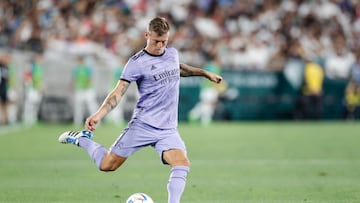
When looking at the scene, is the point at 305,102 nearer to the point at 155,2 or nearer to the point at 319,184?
the point at 155,2

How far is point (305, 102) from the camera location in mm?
29078

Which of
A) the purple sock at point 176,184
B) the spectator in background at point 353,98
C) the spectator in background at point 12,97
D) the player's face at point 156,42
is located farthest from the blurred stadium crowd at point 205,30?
the purple sock at point 176,184

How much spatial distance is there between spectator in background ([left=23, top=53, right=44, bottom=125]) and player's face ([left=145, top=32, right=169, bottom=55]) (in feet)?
62.0

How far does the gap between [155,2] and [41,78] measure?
558 centimetres

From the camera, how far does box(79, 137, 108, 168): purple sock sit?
926 cm

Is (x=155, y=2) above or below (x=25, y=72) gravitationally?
above

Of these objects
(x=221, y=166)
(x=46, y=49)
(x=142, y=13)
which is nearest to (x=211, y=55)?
(x=142, y=13)

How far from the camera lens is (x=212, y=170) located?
14.0 meters

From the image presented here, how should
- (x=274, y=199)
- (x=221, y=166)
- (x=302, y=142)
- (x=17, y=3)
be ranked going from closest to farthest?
(x=274, y=199)
(x=221, y=166)
(x=302, y=142)
(x=17, y=3)

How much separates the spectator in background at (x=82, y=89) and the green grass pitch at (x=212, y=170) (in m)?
4.38

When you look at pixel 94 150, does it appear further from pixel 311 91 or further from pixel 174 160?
pixel 311 91

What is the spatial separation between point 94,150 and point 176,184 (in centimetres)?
138

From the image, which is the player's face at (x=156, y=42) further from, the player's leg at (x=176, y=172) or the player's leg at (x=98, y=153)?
the player's leg at (x=98, y=153)

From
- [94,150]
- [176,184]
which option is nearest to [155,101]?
[176,184]
